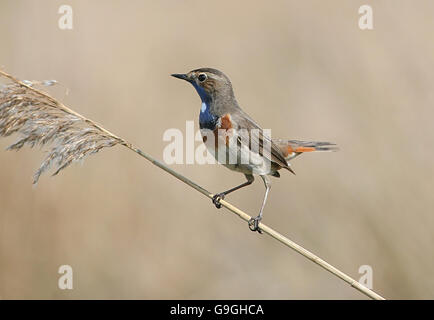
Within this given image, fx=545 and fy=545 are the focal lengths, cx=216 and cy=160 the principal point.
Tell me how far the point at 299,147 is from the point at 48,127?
2364mm

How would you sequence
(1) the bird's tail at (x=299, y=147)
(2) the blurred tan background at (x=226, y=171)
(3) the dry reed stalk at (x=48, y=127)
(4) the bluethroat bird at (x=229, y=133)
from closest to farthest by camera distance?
(3) the dry reed stalk at (x=48, y=127)
(4) the bluethroat bird at (x=229, y=133)
(1) the bird's tail at (x=299, y=147)
(2) the blurred tan background at (x=226, y=171)

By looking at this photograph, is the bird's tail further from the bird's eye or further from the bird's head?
the bird's eye

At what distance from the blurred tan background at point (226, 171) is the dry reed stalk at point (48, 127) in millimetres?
2369

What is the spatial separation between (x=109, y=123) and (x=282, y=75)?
1.97 m

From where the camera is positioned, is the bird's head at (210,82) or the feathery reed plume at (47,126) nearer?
the feathery reed plume at (47,126)

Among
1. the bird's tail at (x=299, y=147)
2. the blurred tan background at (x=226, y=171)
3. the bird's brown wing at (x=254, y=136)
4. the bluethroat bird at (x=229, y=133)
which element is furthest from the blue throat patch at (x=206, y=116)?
the blurred tan background at (x=226, y=171)

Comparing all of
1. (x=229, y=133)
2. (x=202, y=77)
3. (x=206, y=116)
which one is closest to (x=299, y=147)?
(x=229, y=133)

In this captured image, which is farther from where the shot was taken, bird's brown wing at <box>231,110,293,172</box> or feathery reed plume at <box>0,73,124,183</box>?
bird's brown wing at <box>231,110,293,172</box>

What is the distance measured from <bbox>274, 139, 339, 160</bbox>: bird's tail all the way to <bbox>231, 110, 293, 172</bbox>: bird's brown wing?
0.21 m

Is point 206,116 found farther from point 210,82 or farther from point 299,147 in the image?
point 299,147

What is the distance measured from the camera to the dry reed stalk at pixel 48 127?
3.19 metres

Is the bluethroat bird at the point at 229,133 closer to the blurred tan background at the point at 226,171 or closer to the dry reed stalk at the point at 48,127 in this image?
the dry reed stalk at the point at 48,127

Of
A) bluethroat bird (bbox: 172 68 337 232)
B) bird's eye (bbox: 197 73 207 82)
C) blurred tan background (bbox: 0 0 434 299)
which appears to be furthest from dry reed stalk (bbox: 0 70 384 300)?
blurred tan background (bbox: 0 0 434 299)

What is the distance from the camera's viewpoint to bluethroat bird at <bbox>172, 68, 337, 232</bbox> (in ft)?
14.2
